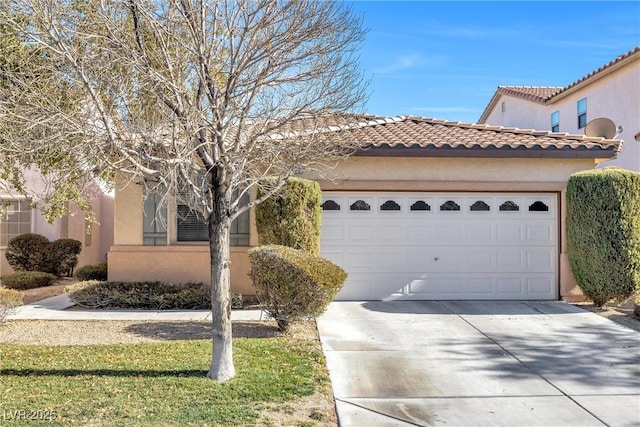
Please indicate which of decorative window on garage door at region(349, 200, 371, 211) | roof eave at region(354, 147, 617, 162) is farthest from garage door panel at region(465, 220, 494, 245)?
decorative window on garage door at region(349, 200, 371, 211)

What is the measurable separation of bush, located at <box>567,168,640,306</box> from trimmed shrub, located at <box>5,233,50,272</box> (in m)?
14.6

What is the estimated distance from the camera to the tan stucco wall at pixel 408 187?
38.3 feet

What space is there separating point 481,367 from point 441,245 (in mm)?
5067

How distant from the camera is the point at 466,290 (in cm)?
1180

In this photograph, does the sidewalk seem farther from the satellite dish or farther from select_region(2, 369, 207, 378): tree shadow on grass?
the satellite dish

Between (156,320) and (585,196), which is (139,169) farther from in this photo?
(585,196)

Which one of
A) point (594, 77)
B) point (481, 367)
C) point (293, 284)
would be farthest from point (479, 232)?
point (594, 77)

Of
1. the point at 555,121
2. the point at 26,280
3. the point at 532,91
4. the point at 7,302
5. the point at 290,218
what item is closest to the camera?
the point at 7,302

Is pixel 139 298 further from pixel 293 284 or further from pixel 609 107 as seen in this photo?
pixel 609 107

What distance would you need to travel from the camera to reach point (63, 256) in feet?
51.8

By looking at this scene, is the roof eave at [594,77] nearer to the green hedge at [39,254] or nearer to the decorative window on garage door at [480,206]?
the decorative window on garage door at [480,206]

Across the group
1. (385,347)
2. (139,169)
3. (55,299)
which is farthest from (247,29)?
(55,299)

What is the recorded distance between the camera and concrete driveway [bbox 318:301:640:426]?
5398mm

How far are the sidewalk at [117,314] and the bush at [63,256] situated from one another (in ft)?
16.9
